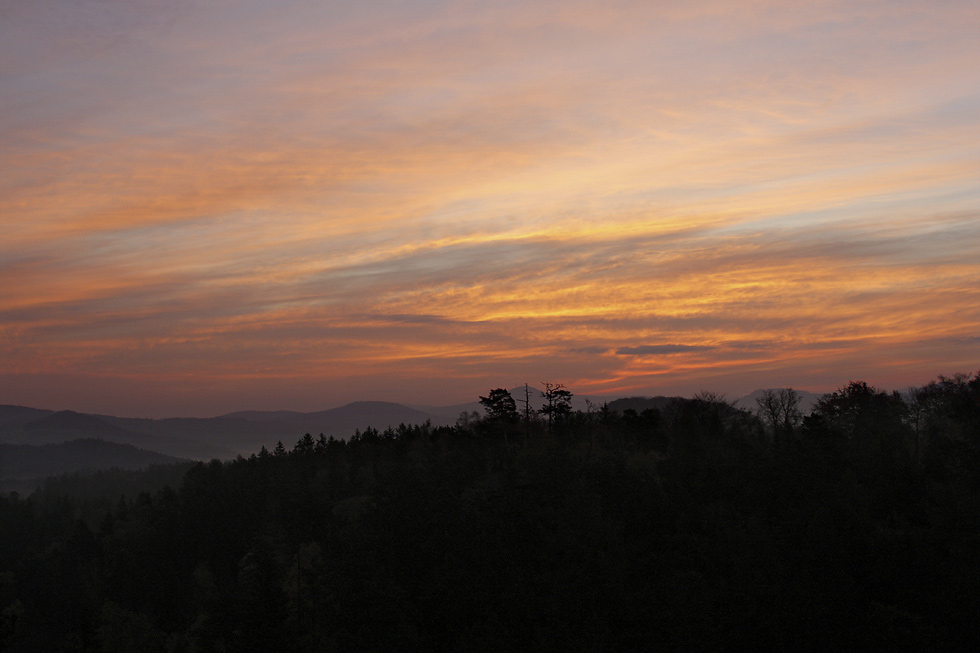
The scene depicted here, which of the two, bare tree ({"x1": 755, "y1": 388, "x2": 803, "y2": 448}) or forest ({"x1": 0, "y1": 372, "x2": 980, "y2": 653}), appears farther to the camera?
bare tree ({"x1": 755, "y1": 388, "x2": 803, "y2": 448})

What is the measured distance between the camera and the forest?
50688mm

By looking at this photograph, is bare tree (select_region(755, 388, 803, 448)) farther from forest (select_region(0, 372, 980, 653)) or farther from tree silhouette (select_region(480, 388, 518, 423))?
tree silhouette (select_region(480, 388, 518, 423))

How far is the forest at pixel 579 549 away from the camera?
50.7 metres

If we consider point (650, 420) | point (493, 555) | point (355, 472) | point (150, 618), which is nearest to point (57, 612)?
point (150, 618)

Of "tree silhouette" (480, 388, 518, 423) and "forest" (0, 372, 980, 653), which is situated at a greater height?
"tree silhouette" (480, 388, 518, 423)

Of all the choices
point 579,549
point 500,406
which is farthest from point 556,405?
point 579,549

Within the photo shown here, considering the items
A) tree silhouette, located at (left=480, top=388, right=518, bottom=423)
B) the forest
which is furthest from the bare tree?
tree silhouette, located at (left=480, top=388, right=518, bottom=423)

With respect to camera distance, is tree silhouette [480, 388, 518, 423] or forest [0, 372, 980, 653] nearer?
forest [0, 372, 980, 653]

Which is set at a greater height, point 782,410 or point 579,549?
point 782,410

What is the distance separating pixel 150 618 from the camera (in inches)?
3725

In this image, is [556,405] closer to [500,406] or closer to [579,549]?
[500,406]

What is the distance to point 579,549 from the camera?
61.8m

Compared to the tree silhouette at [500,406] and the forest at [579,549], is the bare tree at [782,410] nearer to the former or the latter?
the forest at [579,549]

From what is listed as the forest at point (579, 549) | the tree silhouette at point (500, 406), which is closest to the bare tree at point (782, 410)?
the forest at point (579, 549)
